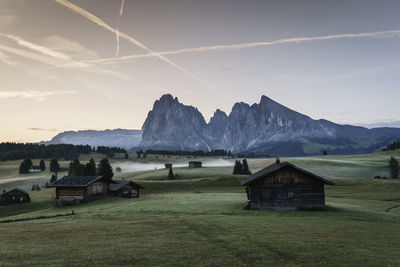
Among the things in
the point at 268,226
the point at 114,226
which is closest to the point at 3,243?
the point at 114,226

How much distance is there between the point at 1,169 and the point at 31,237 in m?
199

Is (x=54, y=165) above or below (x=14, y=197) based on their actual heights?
above

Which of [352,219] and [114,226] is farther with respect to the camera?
[352,219]

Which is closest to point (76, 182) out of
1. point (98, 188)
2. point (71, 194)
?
point (71, 194)

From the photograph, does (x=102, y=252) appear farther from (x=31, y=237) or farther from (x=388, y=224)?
(x=388, y=224)

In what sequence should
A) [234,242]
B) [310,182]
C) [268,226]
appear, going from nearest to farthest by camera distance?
1. [234,242]
2. [268,226]
3. [310,182]

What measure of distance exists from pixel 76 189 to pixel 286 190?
40.7m

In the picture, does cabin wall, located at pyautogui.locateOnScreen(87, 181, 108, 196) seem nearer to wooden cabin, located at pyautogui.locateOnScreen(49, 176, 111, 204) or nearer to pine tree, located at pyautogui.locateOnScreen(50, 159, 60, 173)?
wooden cabin, located at pyautogui.locateOnScreen(49, 176, 111, 204)

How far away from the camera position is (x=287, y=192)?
4316cm

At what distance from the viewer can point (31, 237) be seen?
23.9m

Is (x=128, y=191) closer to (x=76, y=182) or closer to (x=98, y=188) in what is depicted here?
(x=98, y=188)

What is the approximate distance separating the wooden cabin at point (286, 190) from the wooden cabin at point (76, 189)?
3394 centimetres

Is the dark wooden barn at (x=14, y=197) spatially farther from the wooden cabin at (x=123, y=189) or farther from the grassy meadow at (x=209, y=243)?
the grassy meadow at (x=209, y=243)

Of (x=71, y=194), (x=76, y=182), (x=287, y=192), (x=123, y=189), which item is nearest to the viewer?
(x=287, y=192)
